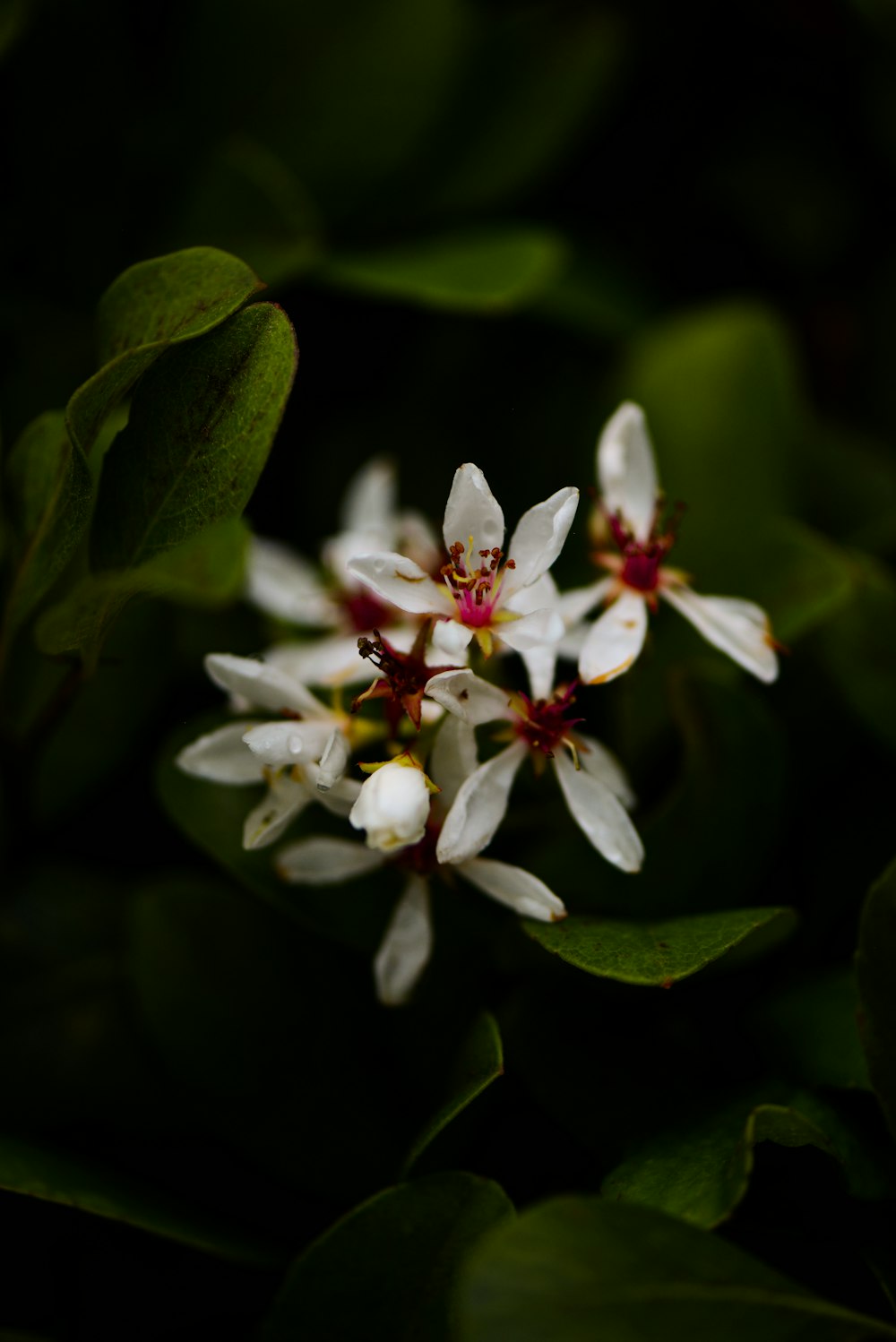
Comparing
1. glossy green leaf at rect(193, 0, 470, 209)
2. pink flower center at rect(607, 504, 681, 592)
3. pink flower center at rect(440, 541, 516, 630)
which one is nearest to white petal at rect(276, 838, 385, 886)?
pink flower center at rect(440, 541, 516, 630)

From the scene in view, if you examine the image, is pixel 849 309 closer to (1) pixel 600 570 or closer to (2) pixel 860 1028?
(1) pixel 600 570

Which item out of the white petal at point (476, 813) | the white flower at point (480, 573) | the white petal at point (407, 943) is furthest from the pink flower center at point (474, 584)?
the white petal at point (407, 943)

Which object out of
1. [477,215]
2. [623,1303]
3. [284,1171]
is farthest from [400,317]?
[623,1303]

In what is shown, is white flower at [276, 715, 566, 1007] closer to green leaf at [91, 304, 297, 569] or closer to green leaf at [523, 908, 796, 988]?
green leaf at [523, 908, 796, 988]

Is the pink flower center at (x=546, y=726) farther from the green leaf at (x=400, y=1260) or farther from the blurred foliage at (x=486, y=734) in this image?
the green leaf at (x=400, y=1260)

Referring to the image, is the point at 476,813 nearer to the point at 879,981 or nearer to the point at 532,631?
the point at 532,631
